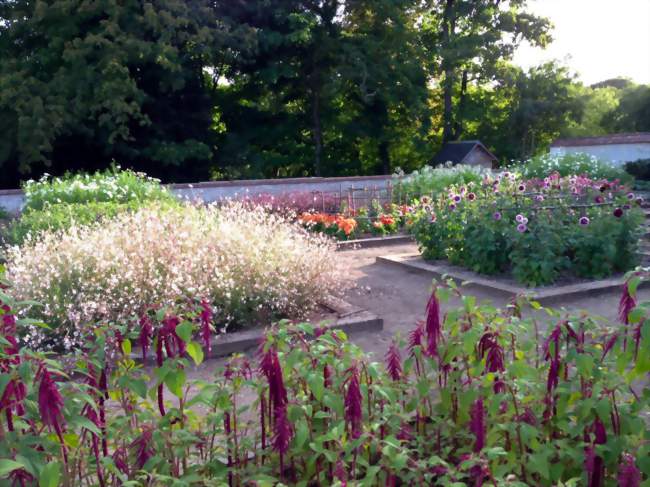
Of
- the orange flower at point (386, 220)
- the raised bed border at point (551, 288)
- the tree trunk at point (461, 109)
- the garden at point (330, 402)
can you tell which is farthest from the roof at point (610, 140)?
the garden at point (330, 402)

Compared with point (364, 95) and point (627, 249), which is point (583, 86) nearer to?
point (364, 95)

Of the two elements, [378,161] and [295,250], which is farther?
[378,161]

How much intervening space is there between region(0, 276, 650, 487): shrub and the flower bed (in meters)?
4.80

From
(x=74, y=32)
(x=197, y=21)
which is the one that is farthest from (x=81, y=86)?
(x=197, y=21)

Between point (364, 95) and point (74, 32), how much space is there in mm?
11981

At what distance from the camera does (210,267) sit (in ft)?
18.8

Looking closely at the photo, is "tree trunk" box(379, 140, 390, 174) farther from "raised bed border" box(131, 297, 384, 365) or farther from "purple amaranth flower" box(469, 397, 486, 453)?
"purple amaranth flower" box(469, 397, 486, 453)

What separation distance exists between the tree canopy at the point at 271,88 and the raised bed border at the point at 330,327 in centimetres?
1718

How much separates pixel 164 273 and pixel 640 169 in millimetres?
20689

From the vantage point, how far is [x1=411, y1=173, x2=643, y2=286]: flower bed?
739 centimetres

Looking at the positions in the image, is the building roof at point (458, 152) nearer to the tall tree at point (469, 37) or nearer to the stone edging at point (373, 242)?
the tall tree at point (469, 37)

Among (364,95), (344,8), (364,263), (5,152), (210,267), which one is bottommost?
(364,263)

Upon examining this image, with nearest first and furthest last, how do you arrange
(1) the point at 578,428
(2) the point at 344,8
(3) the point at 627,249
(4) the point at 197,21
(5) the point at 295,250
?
1. (1) the point at 578,428
2. (5) the point at 295,250
3. (3) the point at 627,249
4. (4) the point at 197,21
5. (2) the point at 344,8

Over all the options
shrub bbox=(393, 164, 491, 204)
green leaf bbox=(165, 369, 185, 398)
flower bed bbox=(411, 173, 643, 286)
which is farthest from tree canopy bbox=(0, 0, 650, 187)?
green leaf bbox=(165, 369, 185, 398)
